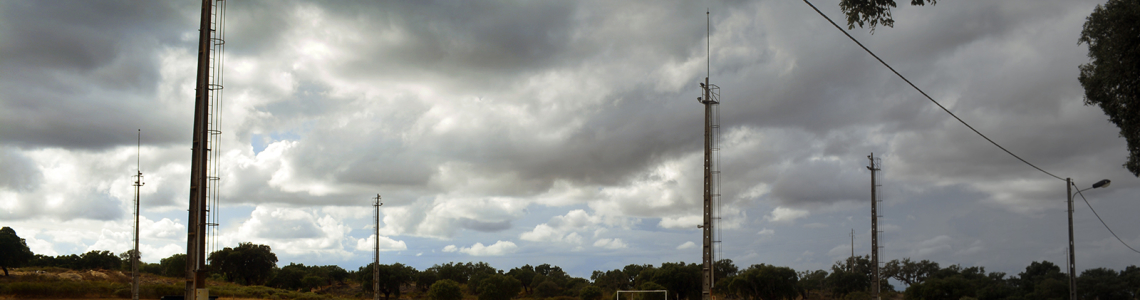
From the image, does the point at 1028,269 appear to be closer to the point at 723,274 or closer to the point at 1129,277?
the point at 1129,277

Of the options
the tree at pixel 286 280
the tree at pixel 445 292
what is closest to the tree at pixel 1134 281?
the tree at pixel 445 292

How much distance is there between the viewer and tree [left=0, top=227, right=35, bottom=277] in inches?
2672

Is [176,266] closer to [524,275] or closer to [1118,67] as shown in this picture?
[524,275]

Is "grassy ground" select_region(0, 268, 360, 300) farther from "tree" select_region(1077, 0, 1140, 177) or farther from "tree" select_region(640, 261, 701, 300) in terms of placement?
"tree" select_region(1077, 0, 1140, 177)

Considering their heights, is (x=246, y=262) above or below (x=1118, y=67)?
below

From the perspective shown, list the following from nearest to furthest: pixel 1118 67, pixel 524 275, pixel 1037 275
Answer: pixel 1118 67, pixel 1037 275, pixel 524 275

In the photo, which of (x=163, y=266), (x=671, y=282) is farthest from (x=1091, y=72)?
(x=163, y=266)

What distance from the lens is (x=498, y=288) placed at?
75.0 m

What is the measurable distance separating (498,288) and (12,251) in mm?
49133

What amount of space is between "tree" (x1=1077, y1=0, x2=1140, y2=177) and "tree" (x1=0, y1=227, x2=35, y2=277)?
84324mm

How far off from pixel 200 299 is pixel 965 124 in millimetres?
21587

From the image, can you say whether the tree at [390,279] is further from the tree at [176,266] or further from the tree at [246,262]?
the tree at [176,266]

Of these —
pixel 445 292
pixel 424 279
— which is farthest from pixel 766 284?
pixel 424 279

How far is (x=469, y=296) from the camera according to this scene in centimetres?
8338
